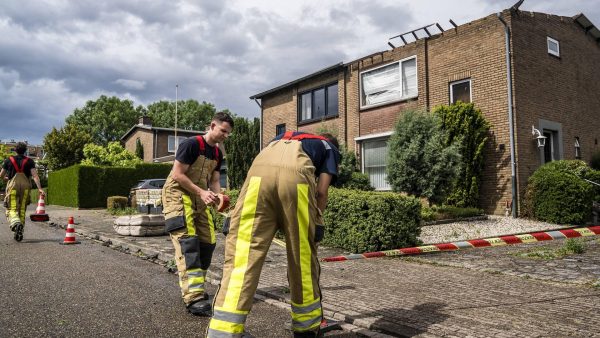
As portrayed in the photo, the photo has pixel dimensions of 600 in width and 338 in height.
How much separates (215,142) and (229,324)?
7.01 feet

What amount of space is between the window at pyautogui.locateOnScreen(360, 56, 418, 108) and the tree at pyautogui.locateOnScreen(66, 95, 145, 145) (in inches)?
2152

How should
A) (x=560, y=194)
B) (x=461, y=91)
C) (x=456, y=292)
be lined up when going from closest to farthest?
(x=456, y=292) < (x=560, y=194) < (x=461, y=91)

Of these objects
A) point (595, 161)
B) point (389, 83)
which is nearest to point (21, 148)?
point (389, 83)

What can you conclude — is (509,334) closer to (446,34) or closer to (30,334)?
(30,334)

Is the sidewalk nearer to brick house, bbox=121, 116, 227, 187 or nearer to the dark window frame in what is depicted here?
the dark window frame

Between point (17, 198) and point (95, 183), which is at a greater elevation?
point (95, 183)

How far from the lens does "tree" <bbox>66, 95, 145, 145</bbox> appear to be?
63566 millimetres

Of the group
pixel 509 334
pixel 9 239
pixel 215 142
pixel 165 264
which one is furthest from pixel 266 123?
pixel 509 334

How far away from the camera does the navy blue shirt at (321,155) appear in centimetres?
A: 330

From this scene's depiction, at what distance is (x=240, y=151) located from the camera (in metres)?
23.0

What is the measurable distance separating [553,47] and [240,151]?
14235 mm

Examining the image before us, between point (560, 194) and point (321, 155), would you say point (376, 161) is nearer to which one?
point (560, 194)

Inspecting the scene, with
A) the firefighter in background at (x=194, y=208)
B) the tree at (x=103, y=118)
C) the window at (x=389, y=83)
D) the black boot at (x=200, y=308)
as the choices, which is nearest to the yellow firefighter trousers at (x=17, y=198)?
the firefighter in background at (x=194, y=208)

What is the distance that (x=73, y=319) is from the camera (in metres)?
3.73
